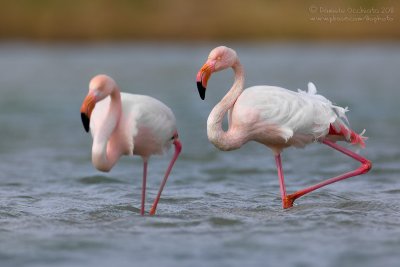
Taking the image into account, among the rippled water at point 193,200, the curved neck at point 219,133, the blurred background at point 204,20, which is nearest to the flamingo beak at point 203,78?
the curved neck at point 219,133

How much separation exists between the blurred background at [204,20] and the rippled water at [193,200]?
1492cm

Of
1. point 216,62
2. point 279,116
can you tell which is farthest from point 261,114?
point 216,62

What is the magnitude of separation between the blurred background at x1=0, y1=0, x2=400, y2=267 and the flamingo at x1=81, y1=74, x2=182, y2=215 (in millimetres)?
576

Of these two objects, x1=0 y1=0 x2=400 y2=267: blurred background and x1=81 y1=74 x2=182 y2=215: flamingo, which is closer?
x1=0 y1=0 x2=400 y2=267: blurred background

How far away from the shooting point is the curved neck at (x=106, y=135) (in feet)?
23.0

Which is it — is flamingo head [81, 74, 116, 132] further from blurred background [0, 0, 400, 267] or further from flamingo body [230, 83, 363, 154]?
flamingo body [230, 83, 363, 154]

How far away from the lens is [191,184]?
10.3m

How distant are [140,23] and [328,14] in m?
7.91

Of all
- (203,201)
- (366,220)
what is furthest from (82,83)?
(366,220)

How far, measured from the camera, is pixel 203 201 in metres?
8.82

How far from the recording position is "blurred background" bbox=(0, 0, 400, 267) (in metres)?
6.38

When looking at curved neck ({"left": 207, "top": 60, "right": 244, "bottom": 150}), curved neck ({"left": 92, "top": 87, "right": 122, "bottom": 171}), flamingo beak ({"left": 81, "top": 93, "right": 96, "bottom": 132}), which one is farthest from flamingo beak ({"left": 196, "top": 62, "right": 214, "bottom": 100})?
flamingo beak ({"left": 81, "top": 93, "right": 96, "bottom": 132})

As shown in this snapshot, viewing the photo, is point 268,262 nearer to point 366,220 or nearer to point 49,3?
point 366,220

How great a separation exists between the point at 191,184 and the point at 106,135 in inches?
131
